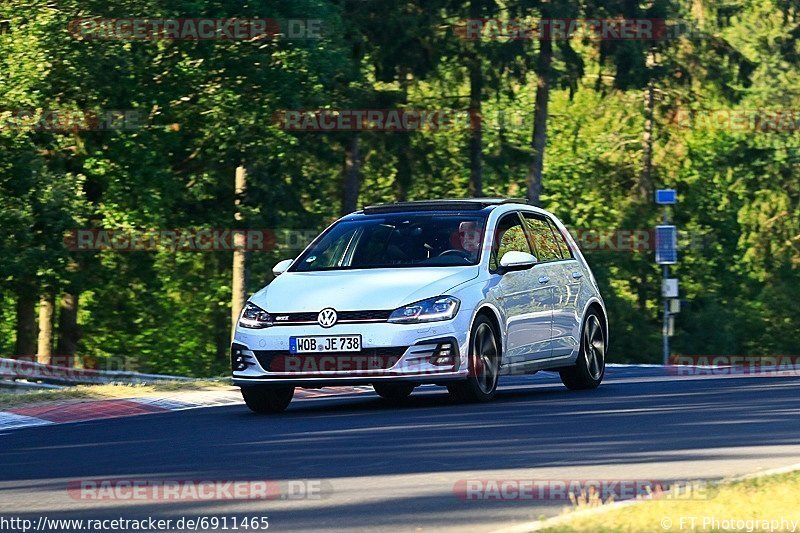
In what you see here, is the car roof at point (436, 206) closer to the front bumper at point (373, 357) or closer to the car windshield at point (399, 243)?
the car windshield at point (399, 243)

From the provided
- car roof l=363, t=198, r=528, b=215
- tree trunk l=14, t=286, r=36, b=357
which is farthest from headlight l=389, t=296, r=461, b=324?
tree trunk l=14, t=286, r=36, b=357

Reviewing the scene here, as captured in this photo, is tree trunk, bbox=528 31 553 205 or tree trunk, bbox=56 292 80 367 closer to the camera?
tree trunk, bbox=56 292 80 367

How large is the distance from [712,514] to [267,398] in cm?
782

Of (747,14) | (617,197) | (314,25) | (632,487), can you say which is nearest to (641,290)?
(617,197)

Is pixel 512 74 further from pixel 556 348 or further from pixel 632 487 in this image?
pixel 632 487

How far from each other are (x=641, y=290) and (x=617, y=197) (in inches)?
132

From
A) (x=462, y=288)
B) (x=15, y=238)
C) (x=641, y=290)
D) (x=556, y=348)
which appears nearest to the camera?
(x=462, y=288)

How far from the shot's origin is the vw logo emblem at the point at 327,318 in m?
14.6

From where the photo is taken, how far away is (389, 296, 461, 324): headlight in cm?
1458

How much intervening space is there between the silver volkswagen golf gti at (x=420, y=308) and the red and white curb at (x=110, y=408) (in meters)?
1.32

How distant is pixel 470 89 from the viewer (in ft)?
170

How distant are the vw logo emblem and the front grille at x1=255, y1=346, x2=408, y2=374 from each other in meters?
0.24

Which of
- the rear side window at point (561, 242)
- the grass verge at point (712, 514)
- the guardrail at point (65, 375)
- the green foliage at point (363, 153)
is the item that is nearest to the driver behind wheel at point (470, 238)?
the rear side window at point (561, 242)

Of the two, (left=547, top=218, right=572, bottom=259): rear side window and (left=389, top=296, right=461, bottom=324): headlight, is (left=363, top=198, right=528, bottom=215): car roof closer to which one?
(left=547, top=218, right=572, bottom=259): rear side window
